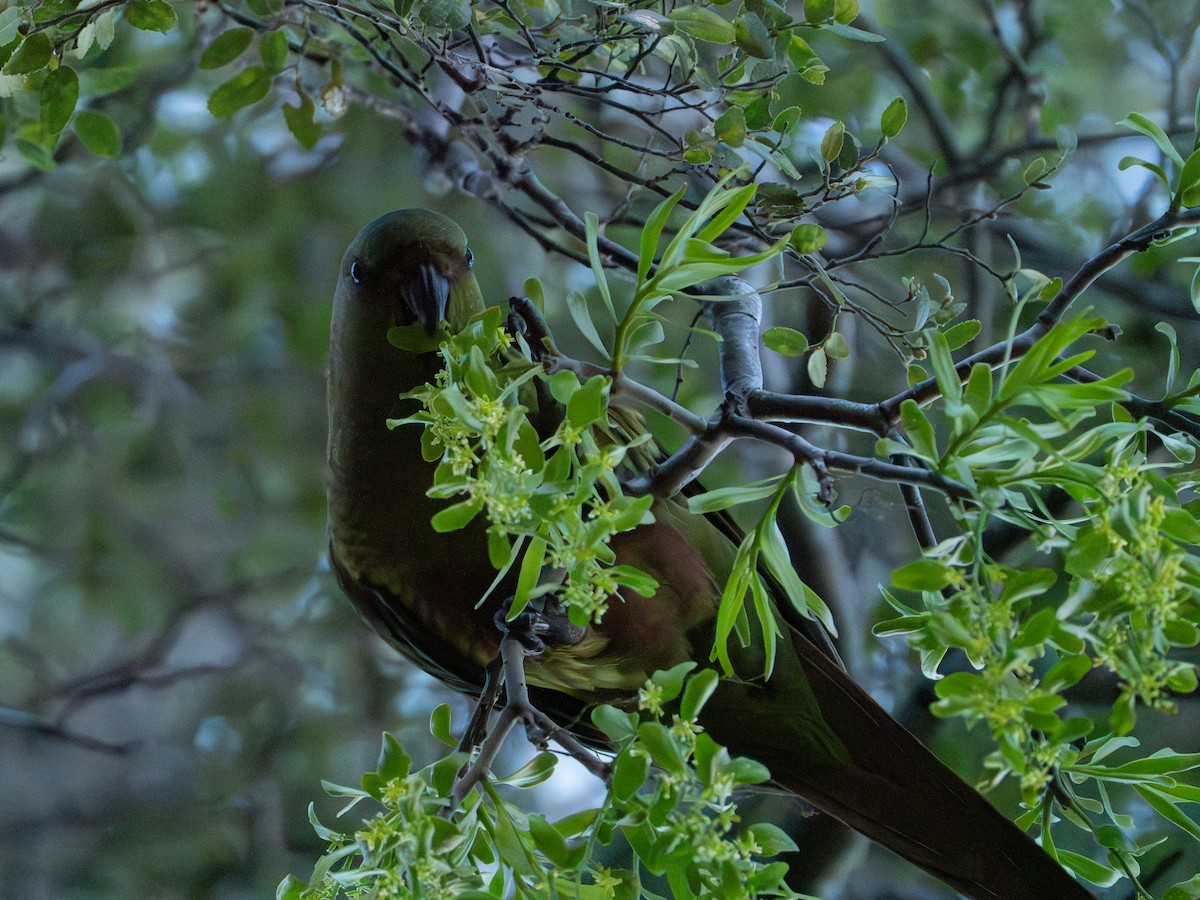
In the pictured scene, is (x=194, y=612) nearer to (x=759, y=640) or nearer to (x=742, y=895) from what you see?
(x=759, y=640)

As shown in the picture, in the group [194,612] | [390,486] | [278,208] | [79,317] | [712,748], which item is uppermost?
[712,748]

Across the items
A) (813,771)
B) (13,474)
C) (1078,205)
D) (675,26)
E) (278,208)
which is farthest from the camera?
(278,208)

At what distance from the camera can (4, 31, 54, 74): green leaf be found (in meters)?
0.69

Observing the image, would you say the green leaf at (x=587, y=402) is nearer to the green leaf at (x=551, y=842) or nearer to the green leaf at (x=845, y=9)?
the green leaf at (x=551, y=842)

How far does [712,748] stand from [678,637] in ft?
1.33

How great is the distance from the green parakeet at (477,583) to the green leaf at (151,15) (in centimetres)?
25

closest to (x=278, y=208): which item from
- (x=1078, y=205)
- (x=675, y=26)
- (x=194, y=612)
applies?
(x=194, y=612)

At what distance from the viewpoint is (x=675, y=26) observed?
0.65m

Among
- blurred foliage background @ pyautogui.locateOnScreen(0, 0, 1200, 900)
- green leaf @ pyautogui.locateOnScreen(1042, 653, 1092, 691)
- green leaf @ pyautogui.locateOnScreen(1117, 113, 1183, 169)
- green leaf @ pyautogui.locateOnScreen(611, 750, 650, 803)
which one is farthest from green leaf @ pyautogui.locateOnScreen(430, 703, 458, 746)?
blurred foliage background @ pyautogui.locateOnScreen(0, 0, 1200, 900)

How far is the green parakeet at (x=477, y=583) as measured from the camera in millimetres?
809

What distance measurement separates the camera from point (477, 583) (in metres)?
0.83

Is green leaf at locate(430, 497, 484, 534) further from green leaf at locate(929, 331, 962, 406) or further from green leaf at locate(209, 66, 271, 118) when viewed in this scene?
green leaf at locate(209, 66, 271, 118)

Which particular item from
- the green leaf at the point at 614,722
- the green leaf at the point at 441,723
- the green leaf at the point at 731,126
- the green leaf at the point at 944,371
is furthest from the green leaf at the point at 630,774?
the green leaf at the point at 731,126

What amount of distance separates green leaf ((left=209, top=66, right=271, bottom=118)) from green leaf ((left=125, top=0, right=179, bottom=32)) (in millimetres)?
248
